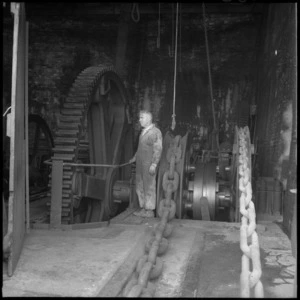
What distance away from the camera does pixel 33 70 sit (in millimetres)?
11672

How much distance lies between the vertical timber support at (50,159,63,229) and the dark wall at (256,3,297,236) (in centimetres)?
256

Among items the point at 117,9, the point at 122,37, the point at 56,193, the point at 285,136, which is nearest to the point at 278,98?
the point at 285,136

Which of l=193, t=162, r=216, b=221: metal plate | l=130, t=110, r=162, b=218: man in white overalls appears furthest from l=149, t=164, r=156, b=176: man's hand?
l=193, t=162, r=216, b=221: metal plate

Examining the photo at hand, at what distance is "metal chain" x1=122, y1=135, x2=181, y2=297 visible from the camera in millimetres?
2406

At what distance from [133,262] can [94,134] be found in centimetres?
296

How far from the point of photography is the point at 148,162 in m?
5.10

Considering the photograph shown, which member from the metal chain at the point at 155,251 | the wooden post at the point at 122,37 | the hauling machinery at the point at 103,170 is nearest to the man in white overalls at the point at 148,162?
the hauling machinery at the point at 103,170

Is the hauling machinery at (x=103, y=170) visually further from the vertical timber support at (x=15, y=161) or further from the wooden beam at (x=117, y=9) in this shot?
the wooden beam at (x=117, y=9)

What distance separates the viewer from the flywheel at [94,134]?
468 cm

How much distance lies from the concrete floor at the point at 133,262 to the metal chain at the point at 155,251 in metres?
0.10

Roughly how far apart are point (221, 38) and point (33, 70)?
5.63 metres

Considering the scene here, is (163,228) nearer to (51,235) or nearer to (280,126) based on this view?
(51,235)

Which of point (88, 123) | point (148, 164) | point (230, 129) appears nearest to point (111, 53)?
point (230, 129)

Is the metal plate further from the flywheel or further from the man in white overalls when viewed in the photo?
the flywheel
